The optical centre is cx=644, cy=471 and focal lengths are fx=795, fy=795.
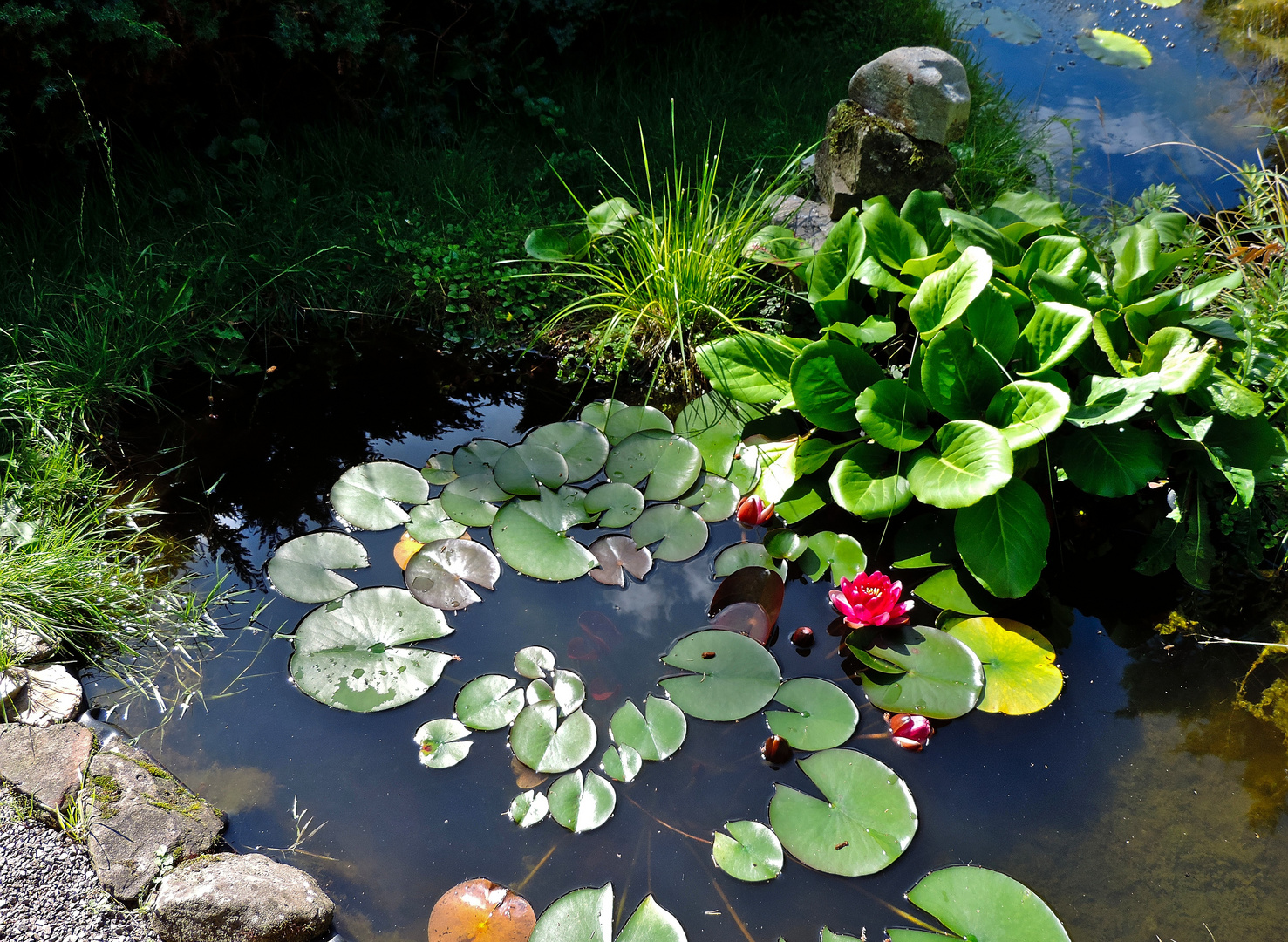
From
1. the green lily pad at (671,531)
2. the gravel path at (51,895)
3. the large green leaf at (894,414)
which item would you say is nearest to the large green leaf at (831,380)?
the large green leaf at (894,414)

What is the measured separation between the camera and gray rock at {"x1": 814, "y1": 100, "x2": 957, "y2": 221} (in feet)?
9.04

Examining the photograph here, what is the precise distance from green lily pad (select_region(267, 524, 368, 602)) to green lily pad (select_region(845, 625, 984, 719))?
4.19ft

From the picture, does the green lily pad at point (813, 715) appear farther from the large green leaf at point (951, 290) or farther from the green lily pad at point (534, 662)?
the large green leaf at point (951, 290)

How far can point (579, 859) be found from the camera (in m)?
1.57

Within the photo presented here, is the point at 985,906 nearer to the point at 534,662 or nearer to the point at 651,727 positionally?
the point at 651,727

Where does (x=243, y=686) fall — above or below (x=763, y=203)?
below

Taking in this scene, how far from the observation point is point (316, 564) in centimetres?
207

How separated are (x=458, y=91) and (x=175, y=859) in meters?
3.23

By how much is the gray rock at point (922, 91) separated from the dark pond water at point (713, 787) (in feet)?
5.38

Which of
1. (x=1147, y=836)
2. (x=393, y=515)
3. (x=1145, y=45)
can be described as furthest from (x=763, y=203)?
(x=1145, y=45)

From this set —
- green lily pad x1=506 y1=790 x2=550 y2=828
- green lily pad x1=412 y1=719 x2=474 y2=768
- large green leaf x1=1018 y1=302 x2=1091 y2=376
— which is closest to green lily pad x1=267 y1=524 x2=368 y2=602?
green lily pad x1=412 y1=719 x2=474 y2=768

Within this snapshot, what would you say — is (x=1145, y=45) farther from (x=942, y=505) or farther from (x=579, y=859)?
(x=579, y=859)

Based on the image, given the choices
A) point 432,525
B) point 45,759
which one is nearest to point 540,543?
point 432,525

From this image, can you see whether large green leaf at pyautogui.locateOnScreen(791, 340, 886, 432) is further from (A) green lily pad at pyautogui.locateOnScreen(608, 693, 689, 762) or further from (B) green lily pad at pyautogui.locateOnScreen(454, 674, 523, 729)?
(B) green lily pad at pyautogui.locateOnScreen(454, 674, 523, 729)
